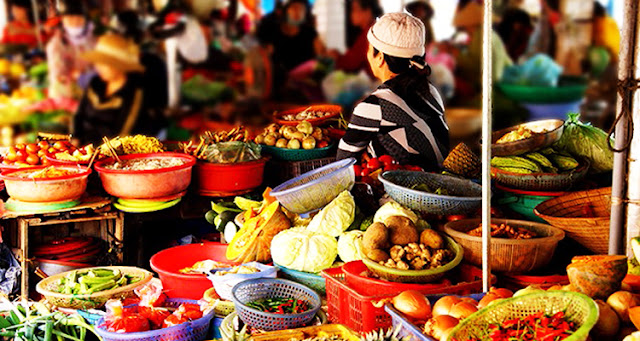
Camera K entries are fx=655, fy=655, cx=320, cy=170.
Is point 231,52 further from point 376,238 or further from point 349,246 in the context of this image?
point 376,238

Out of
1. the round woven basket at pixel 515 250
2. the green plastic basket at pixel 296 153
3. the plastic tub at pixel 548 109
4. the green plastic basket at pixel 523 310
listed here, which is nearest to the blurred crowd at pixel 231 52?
the plastic tub at pixel 548 109

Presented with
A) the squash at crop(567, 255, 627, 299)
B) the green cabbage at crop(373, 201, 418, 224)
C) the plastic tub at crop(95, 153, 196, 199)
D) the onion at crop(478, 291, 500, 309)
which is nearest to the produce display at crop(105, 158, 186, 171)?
the plastic tub at crop(95, 153, 196, 199)

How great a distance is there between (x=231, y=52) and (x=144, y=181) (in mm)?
1674

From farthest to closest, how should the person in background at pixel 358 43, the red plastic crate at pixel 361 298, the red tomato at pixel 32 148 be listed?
the person in background at pixel 358 43 → the red tomato at pixel 32 148 → the red plastic crate at pixel 361 298

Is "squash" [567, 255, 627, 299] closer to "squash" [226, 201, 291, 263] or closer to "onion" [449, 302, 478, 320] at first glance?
"onion" [449, 302, 478, 320]

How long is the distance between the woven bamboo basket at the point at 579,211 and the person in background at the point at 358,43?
3270 mm

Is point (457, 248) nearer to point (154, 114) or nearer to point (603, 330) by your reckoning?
point (603, 330)

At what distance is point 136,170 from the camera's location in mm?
4172

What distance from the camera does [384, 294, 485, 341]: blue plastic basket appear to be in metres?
2.19

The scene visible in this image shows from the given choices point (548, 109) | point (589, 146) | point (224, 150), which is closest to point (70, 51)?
point (224, 150)

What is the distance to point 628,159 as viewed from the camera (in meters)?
2.77

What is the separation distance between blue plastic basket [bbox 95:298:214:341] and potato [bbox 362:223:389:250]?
83 centimetres

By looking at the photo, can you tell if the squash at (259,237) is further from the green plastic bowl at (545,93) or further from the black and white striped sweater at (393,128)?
the green plastic bowl at (545,93)

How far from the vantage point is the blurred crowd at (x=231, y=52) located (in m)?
4.83
